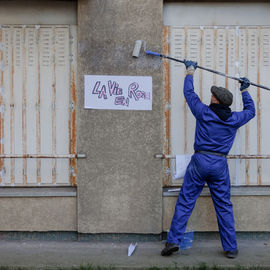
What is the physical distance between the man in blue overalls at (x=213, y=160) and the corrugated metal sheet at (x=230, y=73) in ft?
2.04

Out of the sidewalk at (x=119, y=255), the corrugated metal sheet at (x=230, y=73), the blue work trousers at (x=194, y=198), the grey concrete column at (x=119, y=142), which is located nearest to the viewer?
the sidewalk at (x=119, y=255)

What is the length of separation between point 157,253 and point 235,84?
233cm

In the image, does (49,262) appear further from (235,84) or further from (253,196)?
(235,84)

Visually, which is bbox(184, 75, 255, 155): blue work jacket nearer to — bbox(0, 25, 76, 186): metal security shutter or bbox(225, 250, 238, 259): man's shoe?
bbox(225, 250, 238, 259): man's shoe

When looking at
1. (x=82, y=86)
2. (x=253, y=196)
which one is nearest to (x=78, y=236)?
(x=82, y=86)

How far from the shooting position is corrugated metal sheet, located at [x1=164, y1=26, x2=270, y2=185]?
5855mm

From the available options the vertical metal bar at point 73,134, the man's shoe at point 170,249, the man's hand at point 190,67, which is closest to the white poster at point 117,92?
the vertical metal bar at point 73,134

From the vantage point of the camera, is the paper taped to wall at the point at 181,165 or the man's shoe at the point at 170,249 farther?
the paper taped to wall at the point at 181,165

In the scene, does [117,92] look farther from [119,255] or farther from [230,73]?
[119,255]

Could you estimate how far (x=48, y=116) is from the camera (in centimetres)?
587

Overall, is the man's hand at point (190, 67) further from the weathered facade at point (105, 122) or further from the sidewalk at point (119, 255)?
the sidewalk at point (119, 255)

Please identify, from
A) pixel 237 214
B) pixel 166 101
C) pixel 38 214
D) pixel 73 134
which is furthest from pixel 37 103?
pixel 237 214

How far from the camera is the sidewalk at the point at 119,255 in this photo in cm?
501

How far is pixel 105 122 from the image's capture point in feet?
18.6
